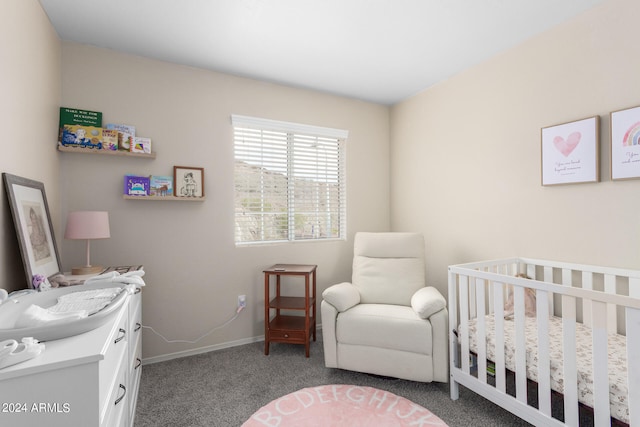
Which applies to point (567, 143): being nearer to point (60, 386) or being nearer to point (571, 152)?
point (571, 152)

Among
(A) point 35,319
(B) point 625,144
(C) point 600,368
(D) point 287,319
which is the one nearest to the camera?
(A) point 35,319

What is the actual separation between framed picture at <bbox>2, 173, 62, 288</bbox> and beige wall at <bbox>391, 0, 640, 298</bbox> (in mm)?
2955

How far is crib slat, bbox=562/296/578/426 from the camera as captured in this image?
130cm

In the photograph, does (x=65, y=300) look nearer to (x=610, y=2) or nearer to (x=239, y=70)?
(x=239, y=70)

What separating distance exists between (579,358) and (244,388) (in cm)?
193

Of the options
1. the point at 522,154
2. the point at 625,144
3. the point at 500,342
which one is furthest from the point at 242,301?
the point at 625,144

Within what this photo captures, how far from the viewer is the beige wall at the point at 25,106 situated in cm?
138

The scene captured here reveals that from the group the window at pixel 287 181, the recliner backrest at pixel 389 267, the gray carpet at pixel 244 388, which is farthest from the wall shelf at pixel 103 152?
the recliner backrest at pixel 389 267

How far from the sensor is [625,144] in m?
1.68

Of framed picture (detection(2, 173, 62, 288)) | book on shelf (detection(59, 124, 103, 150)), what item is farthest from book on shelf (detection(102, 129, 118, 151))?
framed picture (detection(2, 173, 62, 288))

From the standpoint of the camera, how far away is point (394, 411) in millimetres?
1745

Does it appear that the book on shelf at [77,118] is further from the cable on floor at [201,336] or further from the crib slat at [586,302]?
the crib slat at [586,302]

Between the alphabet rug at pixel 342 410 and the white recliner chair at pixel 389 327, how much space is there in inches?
7.3

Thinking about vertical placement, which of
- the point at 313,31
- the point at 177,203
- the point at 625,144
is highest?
the point at 313,31
